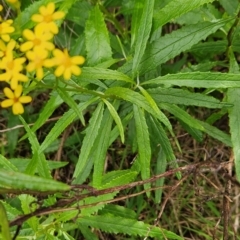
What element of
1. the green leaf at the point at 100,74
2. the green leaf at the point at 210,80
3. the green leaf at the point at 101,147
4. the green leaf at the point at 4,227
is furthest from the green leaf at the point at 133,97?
the green leaf at the point at 4,227

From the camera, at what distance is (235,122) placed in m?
2.31

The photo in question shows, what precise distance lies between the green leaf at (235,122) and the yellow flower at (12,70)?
3.61 feet

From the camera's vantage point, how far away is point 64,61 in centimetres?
161

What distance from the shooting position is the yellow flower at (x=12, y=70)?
1.66m

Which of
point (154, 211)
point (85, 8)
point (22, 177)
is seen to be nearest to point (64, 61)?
point (22, 177)

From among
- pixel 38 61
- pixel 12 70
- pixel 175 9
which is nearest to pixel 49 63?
pixel 38 61

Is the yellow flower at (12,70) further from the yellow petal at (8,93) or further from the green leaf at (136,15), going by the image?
the green leaf at (136,15)

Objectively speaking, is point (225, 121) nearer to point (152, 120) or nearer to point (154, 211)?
point (154, 211)

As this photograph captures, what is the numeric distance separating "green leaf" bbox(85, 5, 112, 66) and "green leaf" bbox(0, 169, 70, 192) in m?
0.84

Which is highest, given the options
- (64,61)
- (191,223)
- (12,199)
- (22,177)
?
(64,61)

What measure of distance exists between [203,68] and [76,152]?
4.16ft

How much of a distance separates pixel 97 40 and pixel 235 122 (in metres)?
0.78

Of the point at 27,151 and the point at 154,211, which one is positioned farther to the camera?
the point at 27,151

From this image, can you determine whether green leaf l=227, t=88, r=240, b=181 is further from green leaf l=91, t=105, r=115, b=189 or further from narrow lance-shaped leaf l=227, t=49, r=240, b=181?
green leaf l=91, t=105, r=115, b=189
